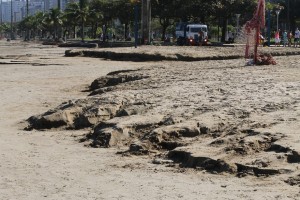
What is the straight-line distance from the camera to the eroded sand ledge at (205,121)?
8.02m

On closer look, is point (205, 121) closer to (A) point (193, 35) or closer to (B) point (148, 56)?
(B) point (148, 56)

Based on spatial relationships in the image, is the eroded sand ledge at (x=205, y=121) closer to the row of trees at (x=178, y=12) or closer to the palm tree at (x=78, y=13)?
the row of trees at (x=178, y=12)

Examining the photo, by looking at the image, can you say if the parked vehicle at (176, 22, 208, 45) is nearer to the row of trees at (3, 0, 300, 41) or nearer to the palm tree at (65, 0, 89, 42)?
the row of trees at (3, 0, 300, 41)

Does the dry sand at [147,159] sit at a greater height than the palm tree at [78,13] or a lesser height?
lesser

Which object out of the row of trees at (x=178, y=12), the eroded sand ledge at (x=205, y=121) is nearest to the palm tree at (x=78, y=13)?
the row of trees at (x=178, y=12)

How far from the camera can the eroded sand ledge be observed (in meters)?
8.02

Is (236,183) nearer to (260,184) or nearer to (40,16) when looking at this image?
(260,184)

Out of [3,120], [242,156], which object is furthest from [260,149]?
[3,120]

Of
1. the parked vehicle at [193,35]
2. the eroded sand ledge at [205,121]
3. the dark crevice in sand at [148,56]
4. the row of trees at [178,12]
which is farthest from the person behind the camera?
the row of trees at [178,12]

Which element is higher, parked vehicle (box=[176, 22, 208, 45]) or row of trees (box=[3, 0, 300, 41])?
row of trees (box=[3, 0, 300, 41])

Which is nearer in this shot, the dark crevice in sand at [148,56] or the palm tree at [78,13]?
the dark crevice in sand at [148,56]

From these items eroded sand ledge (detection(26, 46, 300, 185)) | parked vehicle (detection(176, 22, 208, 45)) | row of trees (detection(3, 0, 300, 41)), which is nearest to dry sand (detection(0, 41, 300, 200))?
eroded sand ledge (detection(26, 46, 300, 185))

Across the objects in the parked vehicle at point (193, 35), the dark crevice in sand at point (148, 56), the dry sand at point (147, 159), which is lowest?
the dry sand at point (147, 159)

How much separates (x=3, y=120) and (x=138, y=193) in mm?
7188
